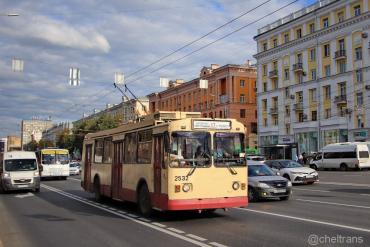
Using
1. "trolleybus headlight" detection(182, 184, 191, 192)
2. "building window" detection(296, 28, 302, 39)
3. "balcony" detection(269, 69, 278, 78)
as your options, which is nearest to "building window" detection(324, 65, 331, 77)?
"building window" detection(296, 28, 302, 39)

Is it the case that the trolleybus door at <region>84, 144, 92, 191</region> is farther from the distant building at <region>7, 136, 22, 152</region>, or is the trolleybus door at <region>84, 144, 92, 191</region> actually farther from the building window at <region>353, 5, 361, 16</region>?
the distant building at <region>7, 136, 22, 152</region>

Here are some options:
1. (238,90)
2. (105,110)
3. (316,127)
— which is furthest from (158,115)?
(105,110)

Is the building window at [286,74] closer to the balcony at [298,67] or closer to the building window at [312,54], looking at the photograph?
the balcony at [298,67]

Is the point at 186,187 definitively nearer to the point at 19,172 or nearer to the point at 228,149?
the point at 228,149

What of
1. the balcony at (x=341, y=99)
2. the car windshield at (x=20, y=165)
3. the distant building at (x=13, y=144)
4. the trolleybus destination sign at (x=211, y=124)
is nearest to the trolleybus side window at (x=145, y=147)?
the trolleybus destination sign at (x=211, y=124)

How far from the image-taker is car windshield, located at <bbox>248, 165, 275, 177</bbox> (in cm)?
1867

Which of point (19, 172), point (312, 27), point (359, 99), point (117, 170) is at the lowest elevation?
point (19, 172)

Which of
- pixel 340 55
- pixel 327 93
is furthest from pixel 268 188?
pixel 327 93

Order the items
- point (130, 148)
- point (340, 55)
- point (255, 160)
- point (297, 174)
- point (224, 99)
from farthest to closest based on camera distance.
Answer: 1. point (224, 99)
2. point (340, 55)
3. point (255, 160)
4. point (297, 174)
5. point (130, 148)

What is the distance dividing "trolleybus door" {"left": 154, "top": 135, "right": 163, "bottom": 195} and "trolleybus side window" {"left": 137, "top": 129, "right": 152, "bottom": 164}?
0.45 m

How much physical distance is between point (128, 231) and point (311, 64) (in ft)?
185

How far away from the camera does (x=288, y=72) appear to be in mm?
68250

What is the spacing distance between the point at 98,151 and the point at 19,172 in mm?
7416

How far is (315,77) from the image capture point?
6306 centimetres
